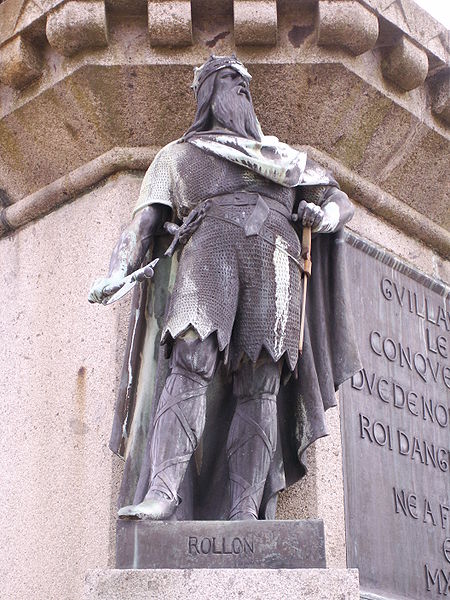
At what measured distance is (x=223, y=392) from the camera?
6.04 meters

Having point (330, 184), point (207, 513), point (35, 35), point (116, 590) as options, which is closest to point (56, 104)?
point (35, 35)

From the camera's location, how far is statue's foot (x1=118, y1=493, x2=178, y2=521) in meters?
5.31

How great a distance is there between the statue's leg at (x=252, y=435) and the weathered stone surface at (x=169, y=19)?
6.36ft

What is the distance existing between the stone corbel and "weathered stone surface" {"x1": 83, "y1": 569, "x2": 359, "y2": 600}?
2909 millimetres

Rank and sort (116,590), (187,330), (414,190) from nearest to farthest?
(116,590) → (187,330) → (414,190)

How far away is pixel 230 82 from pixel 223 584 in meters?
2.40

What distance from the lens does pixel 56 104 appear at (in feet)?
23.3

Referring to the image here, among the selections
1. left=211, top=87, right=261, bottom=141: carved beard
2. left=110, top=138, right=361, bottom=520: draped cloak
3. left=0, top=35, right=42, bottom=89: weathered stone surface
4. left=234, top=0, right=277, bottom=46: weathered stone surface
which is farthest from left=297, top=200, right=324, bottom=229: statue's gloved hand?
left=0, top=35, right=42, bottom=89: weathered stone surface

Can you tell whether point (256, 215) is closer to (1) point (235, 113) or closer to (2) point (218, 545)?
(1) point (235, 113)

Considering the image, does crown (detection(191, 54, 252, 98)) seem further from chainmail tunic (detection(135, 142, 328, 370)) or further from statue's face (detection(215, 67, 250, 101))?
chainmail tunic (detection(135, 142, 328, 370))

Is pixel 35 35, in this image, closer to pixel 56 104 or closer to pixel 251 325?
pixel 56 104

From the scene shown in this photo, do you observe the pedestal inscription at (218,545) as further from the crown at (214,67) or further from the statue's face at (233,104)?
the crown at (214,67)

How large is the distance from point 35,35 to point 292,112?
140 cm

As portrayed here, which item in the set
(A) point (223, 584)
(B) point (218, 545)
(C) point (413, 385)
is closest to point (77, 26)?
(C) point (413, 385)
